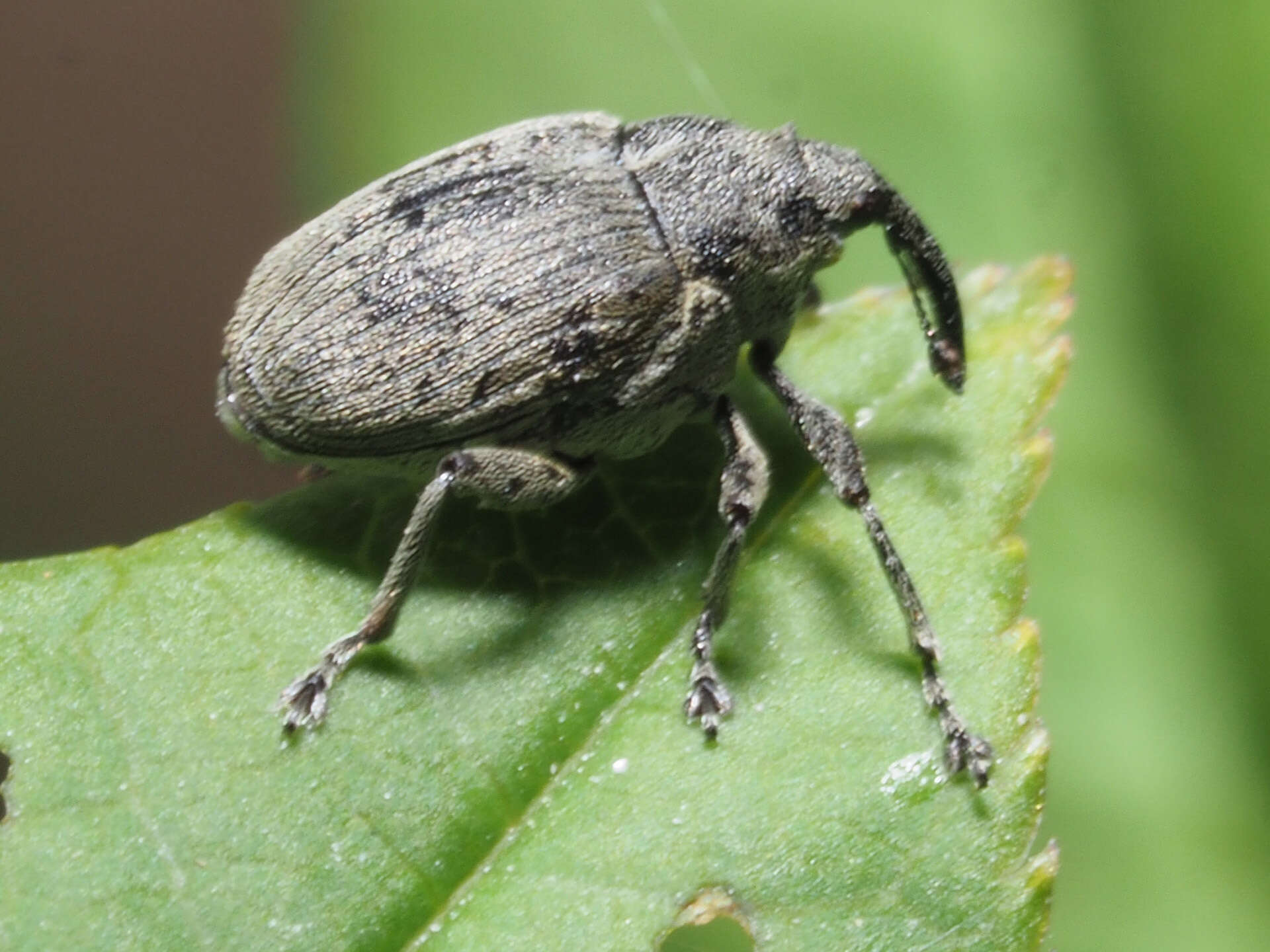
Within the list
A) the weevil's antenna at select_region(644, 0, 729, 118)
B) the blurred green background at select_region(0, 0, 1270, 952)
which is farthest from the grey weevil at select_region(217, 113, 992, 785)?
the weevil's antenna at select_region(644, 0, 729, 118)

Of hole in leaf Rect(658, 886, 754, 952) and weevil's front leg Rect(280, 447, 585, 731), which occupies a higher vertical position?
weevil's front leg Rect(280, 447, 585, 731)

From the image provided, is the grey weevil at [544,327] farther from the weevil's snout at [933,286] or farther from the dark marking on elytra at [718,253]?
the weevil's snout at [933,286]

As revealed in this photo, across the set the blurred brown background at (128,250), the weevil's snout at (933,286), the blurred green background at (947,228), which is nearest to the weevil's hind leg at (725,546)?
the weevil's snout at (933,286)

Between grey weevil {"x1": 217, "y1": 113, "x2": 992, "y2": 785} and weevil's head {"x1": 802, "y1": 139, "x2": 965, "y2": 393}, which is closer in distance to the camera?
grey weevil {"x1": 217, "y1": 113, "x2": 992, "y2": 785}

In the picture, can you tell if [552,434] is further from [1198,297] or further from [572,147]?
[1198,297]

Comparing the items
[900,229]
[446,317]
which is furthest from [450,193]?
[900,229]

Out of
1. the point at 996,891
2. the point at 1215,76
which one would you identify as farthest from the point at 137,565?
the point at 1215,76

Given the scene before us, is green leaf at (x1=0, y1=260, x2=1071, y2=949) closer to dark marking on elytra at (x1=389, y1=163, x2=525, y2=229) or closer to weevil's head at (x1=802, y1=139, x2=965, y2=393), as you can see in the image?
weevil's head at (x1=802, y1=139, x2=965, y2=393)
